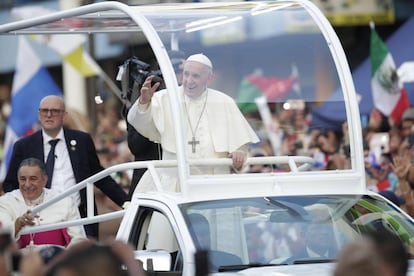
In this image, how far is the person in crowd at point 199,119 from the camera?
31.1 feet

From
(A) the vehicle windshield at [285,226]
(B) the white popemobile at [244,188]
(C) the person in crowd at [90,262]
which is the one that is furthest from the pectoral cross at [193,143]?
(C) the person in crowd at [90,262]

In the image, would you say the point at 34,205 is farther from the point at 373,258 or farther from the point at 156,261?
the point at 373,258

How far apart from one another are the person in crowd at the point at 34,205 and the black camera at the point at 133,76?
3.07 ft

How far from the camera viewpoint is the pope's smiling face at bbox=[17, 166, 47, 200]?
10586 millimetres

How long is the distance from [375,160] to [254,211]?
693 cm

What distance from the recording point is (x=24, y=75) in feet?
64.5

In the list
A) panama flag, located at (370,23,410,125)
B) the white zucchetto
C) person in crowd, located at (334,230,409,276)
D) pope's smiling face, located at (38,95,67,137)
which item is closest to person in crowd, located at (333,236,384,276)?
person in crowd, located at (334,230,409,276)

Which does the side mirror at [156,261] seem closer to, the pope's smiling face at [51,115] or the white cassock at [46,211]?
the white cassock at [46,211]

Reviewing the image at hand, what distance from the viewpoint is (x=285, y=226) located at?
27.5 ft

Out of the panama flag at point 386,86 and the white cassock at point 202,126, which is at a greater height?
the panama flag at point 386,86

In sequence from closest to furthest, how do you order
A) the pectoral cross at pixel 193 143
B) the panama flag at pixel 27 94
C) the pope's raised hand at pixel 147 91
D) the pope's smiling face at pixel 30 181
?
1. the pectoral cross at pixel 193 143
2. the pope's raised hand at pixel 147 91
3. the pope's smiling face at pixel 30 181
4. the panama flag at pixel 27 94

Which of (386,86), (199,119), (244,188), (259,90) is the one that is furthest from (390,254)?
(259,90)

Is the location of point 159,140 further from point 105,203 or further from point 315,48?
point 105,203

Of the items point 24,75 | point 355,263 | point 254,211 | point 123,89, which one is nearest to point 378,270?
point 355,263
